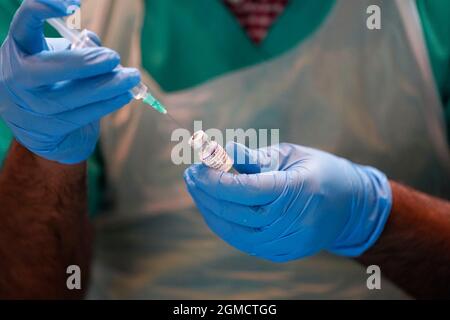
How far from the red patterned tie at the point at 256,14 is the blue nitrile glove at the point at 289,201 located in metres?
0.22

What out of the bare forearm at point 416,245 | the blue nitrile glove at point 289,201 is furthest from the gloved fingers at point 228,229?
the bare forearm at point 416,245

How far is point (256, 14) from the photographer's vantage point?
0.96m

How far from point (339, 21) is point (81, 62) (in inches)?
20.4

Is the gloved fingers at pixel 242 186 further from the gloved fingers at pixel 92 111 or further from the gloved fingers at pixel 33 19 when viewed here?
the gloved fingers at pixel 33 19

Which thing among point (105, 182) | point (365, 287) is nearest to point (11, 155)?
point (105, 182)

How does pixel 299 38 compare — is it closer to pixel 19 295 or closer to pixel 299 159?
pixel 299 159

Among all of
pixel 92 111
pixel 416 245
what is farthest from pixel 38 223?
pixel 416 245

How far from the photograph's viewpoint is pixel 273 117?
39.3 inches

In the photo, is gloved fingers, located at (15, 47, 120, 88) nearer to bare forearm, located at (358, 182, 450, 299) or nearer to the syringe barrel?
the syringe barrel

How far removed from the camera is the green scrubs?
0.96 metres

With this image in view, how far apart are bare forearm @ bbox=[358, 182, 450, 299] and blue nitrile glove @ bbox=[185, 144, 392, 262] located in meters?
0.04

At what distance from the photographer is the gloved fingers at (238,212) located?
774mm

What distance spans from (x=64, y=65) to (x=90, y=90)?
0.14 feet
